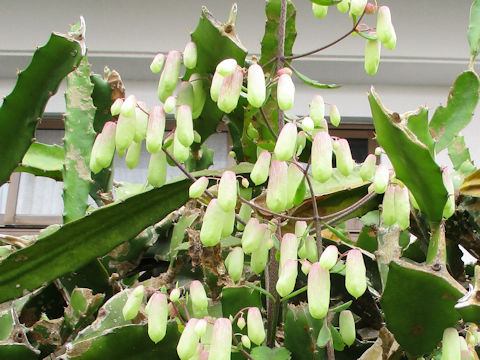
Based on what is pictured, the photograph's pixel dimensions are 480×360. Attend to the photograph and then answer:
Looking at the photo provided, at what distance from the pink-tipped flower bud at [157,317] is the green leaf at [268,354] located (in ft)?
0.23

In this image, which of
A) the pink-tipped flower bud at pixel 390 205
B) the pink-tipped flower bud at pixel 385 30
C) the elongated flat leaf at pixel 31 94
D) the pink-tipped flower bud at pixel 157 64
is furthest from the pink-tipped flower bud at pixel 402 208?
the elongated flat leaf at pixel 31 94

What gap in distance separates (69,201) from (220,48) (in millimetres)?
280

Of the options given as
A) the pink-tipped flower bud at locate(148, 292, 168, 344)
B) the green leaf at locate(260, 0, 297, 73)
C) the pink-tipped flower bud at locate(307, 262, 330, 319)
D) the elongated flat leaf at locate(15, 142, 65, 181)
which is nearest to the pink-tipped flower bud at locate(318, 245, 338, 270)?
the pink-tipped flower bud at locate(307, 262, 330, 319)

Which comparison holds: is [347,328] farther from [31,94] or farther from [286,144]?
[31,94]

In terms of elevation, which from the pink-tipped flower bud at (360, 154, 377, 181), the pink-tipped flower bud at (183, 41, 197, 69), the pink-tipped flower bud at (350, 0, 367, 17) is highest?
the pink-tipped flower bud at (350, 0, 367, 17)

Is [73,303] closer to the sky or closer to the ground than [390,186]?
closer to the ground

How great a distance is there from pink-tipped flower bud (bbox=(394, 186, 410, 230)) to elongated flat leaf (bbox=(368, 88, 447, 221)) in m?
0.01

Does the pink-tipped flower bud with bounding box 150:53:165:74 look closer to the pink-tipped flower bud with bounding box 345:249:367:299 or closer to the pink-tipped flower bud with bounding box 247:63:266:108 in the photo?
the pink-tipped flower bud with bounding box 247:63:266:108

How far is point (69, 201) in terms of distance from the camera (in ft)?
2.20

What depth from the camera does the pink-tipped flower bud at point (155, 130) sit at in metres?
0.41

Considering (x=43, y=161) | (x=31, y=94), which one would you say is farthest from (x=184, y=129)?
(x=43, y=161)

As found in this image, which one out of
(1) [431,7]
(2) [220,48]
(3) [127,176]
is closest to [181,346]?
(2) [220,48]

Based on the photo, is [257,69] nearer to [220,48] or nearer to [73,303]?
[220,48]

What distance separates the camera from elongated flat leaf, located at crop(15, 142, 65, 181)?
0.83m
